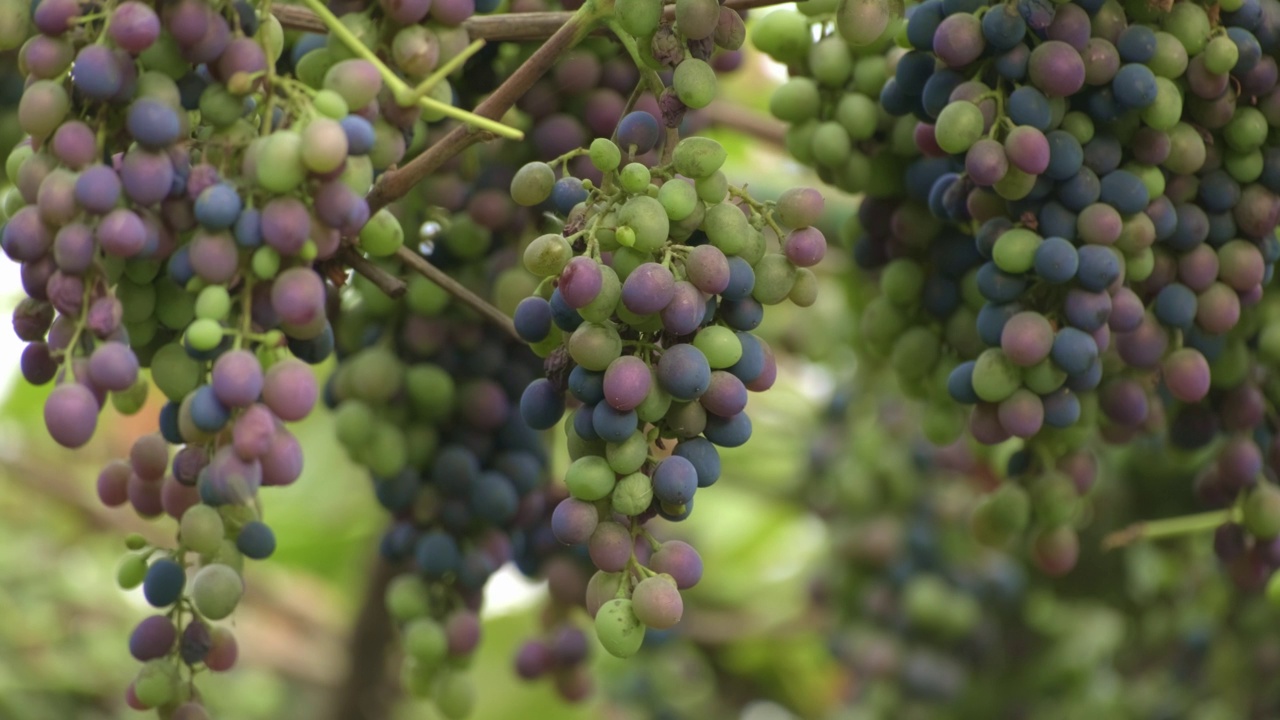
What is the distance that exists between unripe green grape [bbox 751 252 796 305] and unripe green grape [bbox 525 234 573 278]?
83 mm

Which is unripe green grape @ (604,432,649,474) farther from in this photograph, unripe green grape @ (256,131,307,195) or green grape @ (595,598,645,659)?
unripe green grape @ (256,131,307,195)

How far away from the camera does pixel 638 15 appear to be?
556 millimetres

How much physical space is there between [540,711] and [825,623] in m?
0.32

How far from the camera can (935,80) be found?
0.65 m

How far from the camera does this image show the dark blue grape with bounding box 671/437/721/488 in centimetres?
54

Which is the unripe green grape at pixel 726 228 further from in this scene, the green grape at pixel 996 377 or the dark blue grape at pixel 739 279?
the green grape at pixel 996 377

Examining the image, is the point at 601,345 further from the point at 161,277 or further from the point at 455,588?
the point at 455,588

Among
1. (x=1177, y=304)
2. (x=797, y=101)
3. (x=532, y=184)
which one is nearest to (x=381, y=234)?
(x=532, y=184)

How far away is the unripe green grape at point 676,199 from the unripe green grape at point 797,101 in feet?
0.74

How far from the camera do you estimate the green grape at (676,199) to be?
0.54 meters

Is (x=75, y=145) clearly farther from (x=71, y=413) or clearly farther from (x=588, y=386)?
(x=588, y=386)

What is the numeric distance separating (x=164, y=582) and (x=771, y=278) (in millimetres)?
284

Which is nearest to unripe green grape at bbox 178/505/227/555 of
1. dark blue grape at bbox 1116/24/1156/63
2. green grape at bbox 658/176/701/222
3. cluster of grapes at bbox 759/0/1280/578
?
green grape at bbox 658/176/701/222

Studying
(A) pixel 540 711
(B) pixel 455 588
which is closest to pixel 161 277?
(B) pixel 455 588
